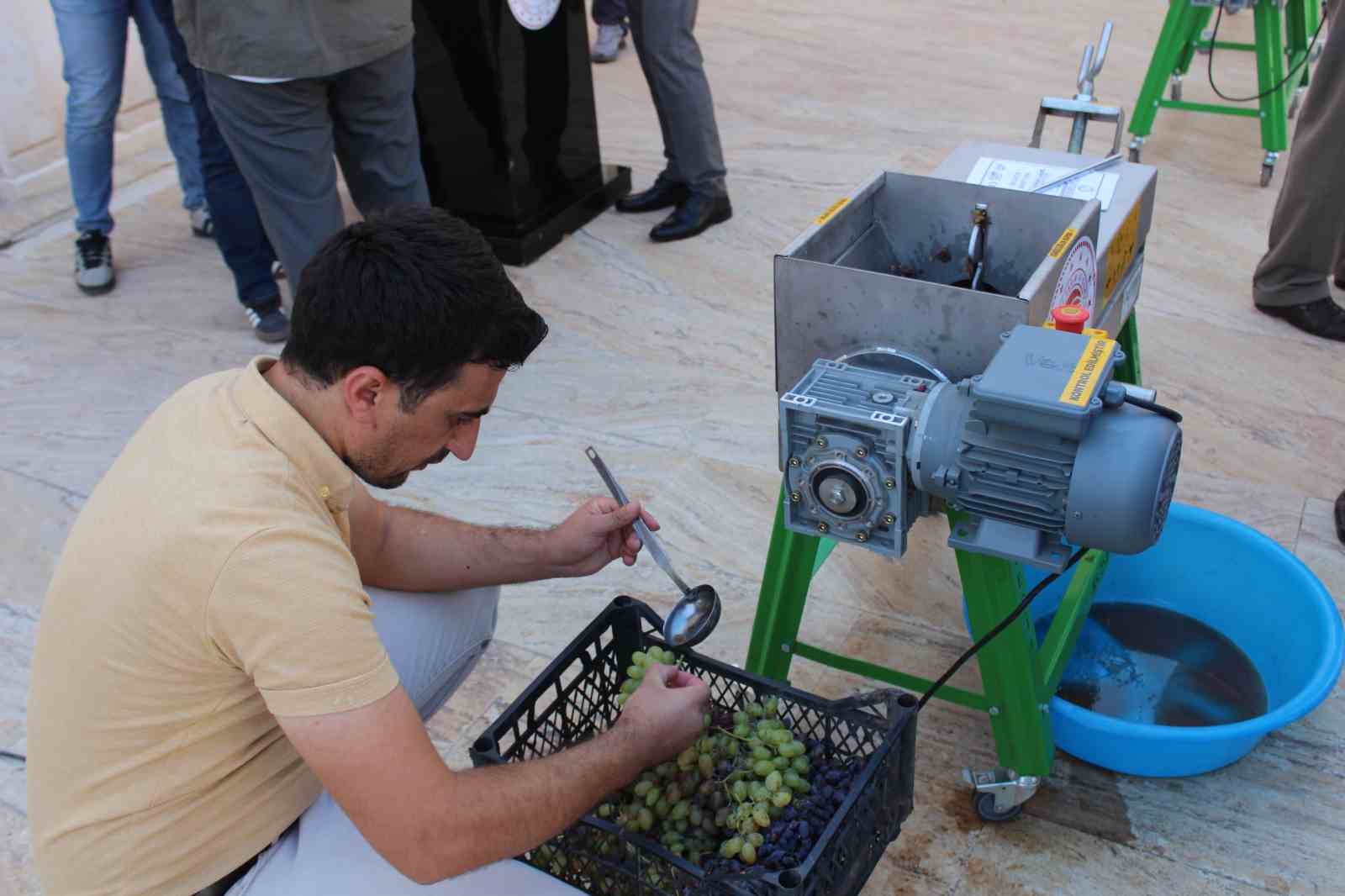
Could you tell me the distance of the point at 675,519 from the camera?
2.35m

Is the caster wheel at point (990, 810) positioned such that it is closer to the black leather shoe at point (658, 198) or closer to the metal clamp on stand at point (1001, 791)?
the metal clamp on stand at point (1001, 791)

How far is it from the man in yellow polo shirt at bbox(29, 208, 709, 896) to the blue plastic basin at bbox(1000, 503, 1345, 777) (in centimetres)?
73

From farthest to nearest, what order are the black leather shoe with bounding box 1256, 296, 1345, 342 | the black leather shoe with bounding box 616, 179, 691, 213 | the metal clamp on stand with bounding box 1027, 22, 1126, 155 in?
1. the black leather shoe with bounding box 616, 179, 691, 213
2. the black leather shoe with bounding box 1256, 296, 1345, 342
3. the metal clamp on stand with bounding box 1027, 22, 1126, 155

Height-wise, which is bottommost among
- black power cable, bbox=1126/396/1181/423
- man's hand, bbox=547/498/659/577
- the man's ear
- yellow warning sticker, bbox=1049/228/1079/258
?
man's hand, bbox=547/498/659/577

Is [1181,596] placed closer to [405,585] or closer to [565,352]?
[405,585]

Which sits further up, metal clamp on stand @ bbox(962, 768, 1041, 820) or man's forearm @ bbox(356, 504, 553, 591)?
man's forearm @ bbox(356, 504, 553, 591)

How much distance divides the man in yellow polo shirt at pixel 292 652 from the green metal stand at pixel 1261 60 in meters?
2.95

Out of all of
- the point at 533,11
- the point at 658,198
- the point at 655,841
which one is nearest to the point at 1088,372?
the point at 655,841

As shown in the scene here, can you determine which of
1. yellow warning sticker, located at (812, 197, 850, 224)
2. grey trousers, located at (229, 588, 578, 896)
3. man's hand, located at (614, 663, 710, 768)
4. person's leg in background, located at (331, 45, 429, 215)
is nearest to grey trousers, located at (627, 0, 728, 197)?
person's leg in background, located at (331, 45, 429, 215)

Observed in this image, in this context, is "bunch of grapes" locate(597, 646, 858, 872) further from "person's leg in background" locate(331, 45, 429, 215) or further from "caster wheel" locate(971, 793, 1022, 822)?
"person's leg in background" locate(331, 45, 429, 215)

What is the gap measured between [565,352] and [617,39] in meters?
2.31

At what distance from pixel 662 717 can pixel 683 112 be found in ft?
7.85

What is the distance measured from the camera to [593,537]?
154 centimetres

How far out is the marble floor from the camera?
1700mm
